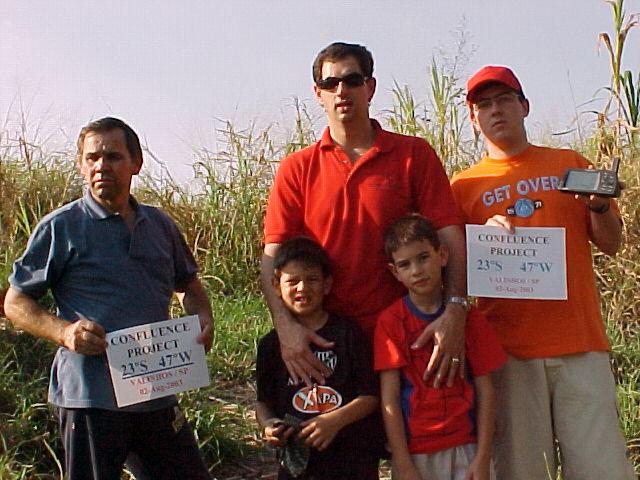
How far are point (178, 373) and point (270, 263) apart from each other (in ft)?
1.80

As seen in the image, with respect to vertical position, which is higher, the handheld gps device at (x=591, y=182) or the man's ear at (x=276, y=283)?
the handheld gps device at (x=591, y=182)

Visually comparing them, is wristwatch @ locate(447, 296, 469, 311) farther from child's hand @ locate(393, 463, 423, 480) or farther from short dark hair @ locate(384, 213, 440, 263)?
child's hand @ locate(393, 463, 423, 480)

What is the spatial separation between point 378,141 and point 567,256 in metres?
0.88

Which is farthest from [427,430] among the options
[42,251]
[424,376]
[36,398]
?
[36,398]

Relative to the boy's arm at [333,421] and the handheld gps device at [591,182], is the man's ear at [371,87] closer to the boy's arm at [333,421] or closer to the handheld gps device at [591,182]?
the handheld gps device at [591,182]

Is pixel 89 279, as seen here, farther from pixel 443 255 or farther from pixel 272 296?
pixel 443 255

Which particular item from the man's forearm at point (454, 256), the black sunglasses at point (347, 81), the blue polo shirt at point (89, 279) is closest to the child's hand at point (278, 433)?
the blue polo shirt at point (89, 279)

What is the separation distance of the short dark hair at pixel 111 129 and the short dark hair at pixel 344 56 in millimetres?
756

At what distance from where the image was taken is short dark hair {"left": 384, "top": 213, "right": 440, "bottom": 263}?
3.03 m

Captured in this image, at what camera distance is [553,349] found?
10.4 feet

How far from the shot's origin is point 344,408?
303 cm

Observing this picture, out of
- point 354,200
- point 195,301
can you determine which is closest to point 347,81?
point 354,200

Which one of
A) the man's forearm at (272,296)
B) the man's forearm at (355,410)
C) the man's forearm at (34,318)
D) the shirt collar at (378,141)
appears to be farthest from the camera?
the shirt collar at (378,141)

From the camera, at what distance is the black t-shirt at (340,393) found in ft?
10.0
